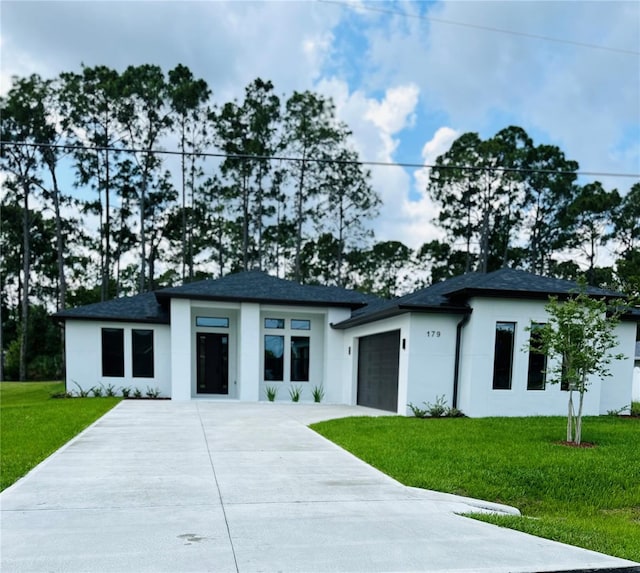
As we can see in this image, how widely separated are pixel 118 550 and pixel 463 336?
31.7 ft

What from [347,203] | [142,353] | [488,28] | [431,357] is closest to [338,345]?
[431,357]

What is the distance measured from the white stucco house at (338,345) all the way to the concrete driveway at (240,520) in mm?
5393

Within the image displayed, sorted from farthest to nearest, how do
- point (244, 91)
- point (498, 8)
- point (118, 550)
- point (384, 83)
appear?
1. point (244, 91)
2. point (384, 83)
3. point (498, 8)
4. point (118, 550)

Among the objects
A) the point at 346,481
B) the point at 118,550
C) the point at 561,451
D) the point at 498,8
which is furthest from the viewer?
the point at 498,8

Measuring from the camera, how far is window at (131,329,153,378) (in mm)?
16078

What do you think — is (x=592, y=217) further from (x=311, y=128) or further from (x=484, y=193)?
(x=311, y=128)

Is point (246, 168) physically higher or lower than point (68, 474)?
higher

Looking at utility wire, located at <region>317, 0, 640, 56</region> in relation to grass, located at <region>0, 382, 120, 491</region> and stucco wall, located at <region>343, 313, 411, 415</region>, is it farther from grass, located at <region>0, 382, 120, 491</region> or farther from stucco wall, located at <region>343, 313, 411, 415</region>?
grass, located at <region>0, 382, 120, 491</region>

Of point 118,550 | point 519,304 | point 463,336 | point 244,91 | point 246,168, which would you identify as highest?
point 244,91

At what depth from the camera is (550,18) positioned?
9047 mm

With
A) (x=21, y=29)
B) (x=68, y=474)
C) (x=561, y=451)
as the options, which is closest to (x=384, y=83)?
(x=21, y=29)

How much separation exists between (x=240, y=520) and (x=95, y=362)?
1337cm

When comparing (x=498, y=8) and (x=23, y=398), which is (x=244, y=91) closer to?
(x=23, y=398)

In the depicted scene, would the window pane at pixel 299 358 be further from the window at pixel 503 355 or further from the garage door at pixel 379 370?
the window at pixel 503 355
